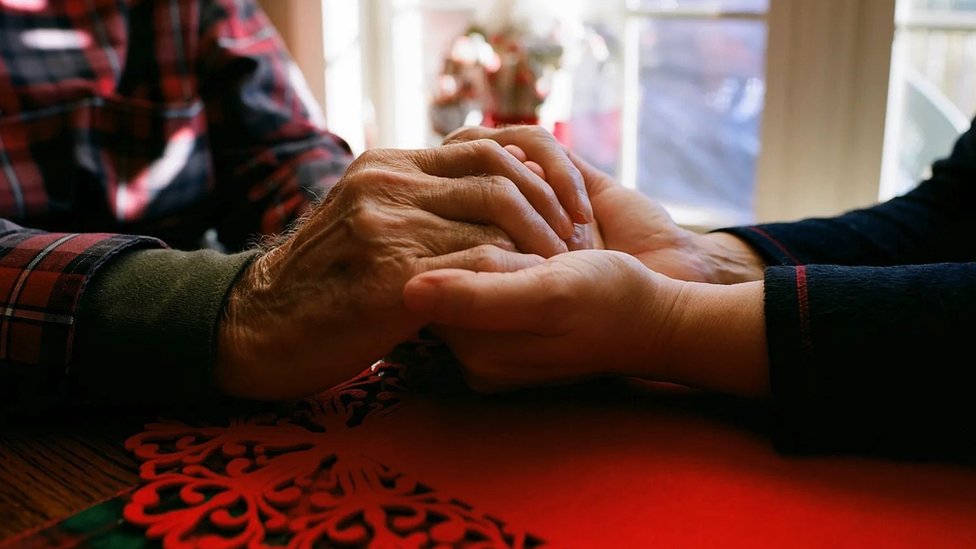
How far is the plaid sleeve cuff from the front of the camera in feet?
2.19

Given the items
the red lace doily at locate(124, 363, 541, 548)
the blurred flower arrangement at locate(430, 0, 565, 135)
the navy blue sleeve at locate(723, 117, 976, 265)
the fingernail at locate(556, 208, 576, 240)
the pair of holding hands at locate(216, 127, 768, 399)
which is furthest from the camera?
the blurred flower arrangement at locate(430, 0, 565, 135)

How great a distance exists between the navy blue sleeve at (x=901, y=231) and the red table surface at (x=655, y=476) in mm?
280

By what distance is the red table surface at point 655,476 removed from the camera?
1.69ft

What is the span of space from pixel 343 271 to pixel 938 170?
29.2 inches

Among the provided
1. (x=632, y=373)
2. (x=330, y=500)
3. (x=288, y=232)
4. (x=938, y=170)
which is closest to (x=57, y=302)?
(x=288, y=232)

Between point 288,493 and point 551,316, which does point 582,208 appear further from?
point 288,493

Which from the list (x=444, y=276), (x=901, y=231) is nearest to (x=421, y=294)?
(x=444, y=276)

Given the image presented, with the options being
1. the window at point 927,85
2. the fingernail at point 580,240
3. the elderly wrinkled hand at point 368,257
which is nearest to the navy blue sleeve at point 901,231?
the fingernail at point 580,240

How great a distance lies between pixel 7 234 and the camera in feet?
2.56

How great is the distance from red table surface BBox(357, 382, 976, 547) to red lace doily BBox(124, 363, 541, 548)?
0.07ft

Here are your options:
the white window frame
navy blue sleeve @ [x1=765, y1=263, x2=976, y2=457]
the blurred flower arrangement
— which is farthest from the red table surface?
the blurred flower arrangement

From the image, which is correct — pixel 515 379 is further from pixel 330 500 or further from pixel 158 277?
pixel 158 277

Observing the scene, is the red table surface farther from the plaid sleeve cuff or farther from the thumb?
the plaid sleeve cuff

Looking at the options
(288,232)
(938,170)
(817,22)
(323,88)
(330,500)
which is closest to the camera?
(330,500)
